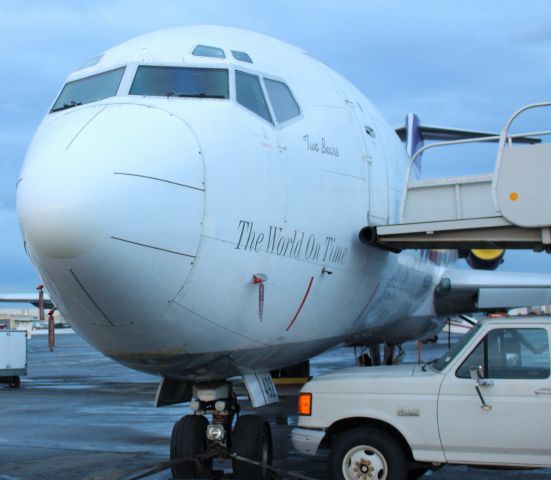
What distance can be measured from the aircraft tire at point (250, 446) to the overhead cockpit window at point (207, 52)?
3326 mm

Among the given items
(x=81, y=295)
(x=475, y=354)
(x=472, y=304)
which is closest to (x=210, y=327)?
(x=81, y=295)

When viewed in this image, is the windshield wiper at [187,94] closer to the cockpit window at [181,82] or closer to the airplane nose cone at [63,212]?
the cockpit window at [181,82]

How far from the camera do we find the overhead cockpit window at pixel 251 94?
699cm

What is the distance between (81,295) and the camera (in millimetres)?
5699

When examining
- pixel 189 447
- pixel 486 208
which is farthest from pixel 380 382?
pixel 486 208

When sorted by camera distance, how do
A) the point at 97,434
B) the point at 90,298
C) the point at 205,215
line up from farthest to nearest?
1. the point at 97,434
2. the point at 205,215
3. the point at 90,298

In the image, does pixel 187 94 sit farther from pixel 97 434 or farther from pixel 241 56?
pixel 97 434

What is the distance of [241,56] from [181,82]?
81 cm

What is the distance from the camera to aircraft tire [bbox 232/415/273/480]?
7.14 metres

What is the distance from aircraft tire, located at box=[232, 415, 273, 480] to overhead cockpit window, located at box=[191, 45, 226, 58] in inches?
131

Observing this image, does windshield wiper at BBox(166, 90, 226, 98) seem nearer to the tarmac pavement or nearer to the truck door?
the truck door

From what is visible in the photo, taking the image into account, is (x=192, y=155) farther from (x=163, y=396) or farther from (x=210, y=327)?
(x=163, y=396)

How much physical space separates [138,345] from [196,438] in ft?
5.90

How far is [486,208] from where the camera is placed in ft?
27.2
